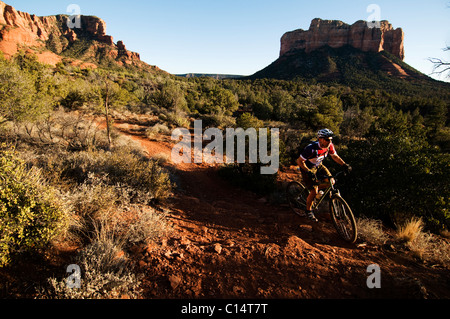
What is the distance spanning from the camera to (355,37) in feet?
323

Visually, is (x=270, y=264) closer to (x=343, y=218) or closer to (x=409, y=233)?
(x=343, y=218)

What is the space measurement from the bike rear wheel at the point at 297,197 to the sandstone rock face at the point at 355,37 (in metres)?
117

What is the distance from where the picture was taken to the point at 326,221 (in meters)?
4.57

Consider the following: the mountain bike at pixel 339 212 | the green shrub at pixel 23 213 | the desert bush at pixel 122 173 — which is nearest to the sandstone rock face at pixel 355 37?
the mountain bike at pixel 339 212

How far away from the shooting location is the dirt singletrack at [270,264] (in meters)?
2.43

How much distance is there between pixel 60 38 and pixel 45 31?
16.9 metres

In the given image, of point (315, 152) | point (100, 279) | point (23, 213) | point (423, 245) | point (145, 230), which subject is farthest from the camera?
point (315, 152)

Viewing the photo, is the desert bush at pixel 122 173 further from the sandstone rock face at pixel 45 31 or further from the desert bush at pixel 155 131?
the sandstone rock face at pixel 45 31

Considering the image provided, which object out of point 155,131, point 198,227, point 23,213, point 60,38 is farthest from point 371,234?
point 60,38

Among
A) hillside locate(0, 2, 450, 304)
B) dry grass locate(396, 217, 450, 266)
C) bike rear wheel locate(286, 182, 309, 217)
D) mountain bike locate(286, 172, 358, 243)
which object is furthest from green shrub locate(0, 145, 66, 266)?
dry grass locate(396, 217, 450, 266)

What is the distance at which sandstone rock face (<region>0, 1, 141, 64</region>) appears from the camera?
66.7 meters
